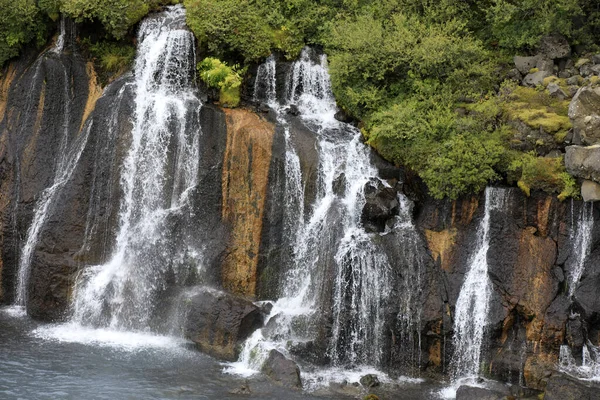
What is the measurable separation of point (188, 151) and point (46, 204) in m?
4.28

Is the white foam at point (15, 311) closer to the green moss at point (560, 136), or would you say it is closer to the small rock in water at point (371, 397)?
the small rock in water at point (371, 397)

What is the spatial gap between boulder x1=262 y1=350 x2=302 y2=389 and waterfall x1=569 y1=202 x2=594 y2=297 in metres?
6.53

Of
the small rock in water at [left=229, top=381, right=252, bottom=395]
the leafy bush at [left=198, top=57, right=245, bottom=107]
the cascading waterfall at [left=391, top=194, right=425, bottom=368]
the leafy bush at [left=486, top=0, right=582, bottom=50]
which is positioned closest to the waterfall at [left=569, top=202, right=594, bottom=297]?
the cascading waterfall at [left=391, top=194, right=425, bottom=368]

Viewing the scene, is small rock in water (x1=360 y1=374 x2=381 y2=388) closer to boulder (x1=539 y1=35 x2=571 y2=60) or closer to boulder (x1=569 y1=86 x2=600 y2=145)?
boulder (x1=569 y1=86 x2=600 y2=145)

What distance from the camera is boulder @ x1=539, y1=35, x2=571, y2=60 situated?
1773 cm

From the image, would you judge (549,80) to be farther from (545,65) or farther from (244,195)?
(244,195)

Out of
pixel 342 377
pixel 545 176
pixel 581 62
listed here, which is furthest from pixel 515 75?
pixel 342 377

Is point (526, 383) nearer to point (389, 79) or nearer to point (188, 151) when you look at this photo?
point (389, 79)

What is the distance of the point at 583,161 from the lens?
46.5 ft

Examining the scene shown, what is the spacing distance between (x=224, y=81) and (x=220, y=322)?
23.7 feet

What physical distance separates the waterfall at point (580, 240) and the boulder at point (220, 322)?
24.5 ft

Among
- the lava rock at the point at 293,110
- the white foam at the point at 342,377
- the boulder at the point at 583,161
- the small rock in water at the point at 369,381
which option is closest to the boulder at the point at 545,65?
the boulder at the point at 583,161

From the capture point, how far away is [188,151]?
17.8 m

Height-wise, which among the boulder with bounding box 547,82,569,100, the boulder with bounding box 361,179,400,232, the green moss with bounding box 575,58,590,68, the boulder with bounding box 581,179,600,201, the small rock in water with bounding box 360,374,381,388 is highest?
the green moss with bounding box 575,58,590,68
